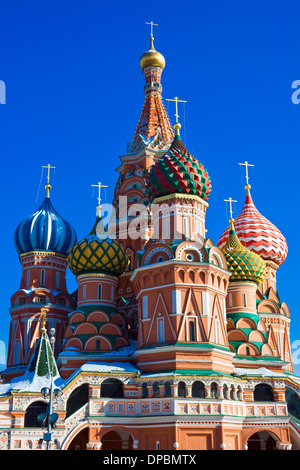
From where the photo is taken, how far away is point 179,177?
82.1ft

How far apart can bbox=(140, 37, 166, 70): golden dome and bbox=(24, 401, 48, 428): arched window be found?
20302 millimetres

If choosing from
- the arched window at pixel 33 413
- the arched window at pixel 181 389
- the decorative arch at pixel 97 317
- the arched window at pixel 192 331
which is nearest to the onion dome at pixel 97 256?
the decorative arch at pixel 97 317

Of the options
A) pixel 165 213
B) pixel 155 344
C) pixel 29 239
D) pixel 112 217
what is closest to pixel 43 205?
pixel 29 239

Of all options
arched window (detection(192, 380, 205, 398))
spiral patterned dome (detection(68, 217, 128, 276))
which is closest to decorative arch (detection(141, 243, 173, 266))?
spiral patterned dome (detection(68, 217, 128, 276))

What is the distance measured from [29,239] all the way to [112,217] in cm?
445

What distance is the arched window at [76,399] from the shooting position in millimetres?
22703

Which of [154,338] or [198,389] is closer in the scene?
[198,389]

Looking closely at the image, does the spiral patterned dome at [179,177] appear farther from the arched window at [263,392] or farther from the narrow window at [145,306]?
the arched window at [263,392]

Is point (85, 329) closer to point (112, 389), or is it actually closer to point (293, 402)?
point (112, 389)

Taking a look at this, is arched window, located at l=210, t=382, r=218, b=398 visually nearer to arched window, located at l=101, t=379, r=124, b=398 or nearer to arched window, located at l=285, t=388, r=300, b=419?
arched window, located at l=101, t=379, r=124, b=398

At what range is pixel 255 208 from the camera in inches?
1423

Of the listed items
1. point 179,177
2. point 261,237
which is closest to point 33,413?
point 179,177

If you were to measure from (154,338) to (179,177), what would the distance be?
6.38m

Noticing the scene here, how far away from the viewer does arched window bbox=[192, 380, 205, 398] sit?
72.1 ft
